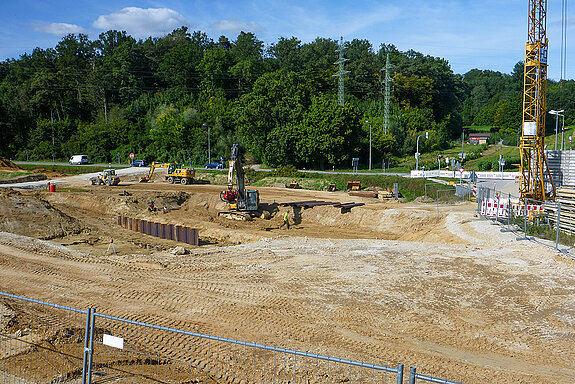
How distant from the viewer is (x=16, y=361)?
32.4ft

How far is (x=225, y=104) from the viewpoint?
298ft

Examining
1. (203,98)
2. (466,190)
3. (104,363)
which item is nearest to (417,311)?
(104,363)

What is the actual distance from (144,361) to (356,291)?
750 cm

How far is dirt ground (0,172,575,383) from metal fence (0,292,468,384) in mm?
876

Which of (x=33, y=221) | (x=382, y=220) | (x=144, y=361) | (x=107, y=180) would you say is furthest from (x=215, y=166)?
(x=144, y=361)

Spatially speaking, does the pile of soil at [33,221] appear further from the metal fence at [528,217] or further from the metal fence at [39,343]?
the metal fence at [528,217]

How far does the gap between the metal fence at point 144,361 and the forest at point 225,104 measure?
51970mm

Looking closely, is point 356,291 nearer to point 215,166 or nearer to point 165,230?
point 165,230

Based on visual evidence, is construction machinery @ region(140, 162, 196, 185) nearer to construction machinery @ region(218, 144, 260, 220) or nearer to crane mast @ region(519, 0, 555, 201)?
construction machinery @ region(218, 144, 260, 220)

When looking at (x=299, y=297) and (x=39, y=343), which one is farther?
(x=299, y=297)

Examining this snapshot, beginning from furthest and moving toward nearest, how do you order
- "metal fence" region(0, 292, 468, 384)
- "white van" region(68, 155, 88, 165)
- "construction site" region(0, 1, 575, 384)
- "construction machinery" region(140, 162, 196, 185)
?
"white van" region(68, 155, 88, 165)
"construction machinery" region(140, 162, 196, 185)
"construction site" region(0, 1, 575, 384)
"metal fence" region(0, 292, 468, 384)

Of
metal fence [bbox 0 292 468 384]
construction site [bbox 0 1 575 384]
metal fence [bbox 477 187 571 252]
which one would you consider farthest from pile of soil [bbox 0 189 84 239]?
metal fence [bbox 477 187 571 252]

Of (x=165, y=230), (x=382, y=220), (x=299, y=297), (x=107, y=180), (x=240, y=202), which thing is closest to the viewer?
(x=299, y=297)

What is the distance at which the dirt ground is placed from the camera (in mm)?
11594
